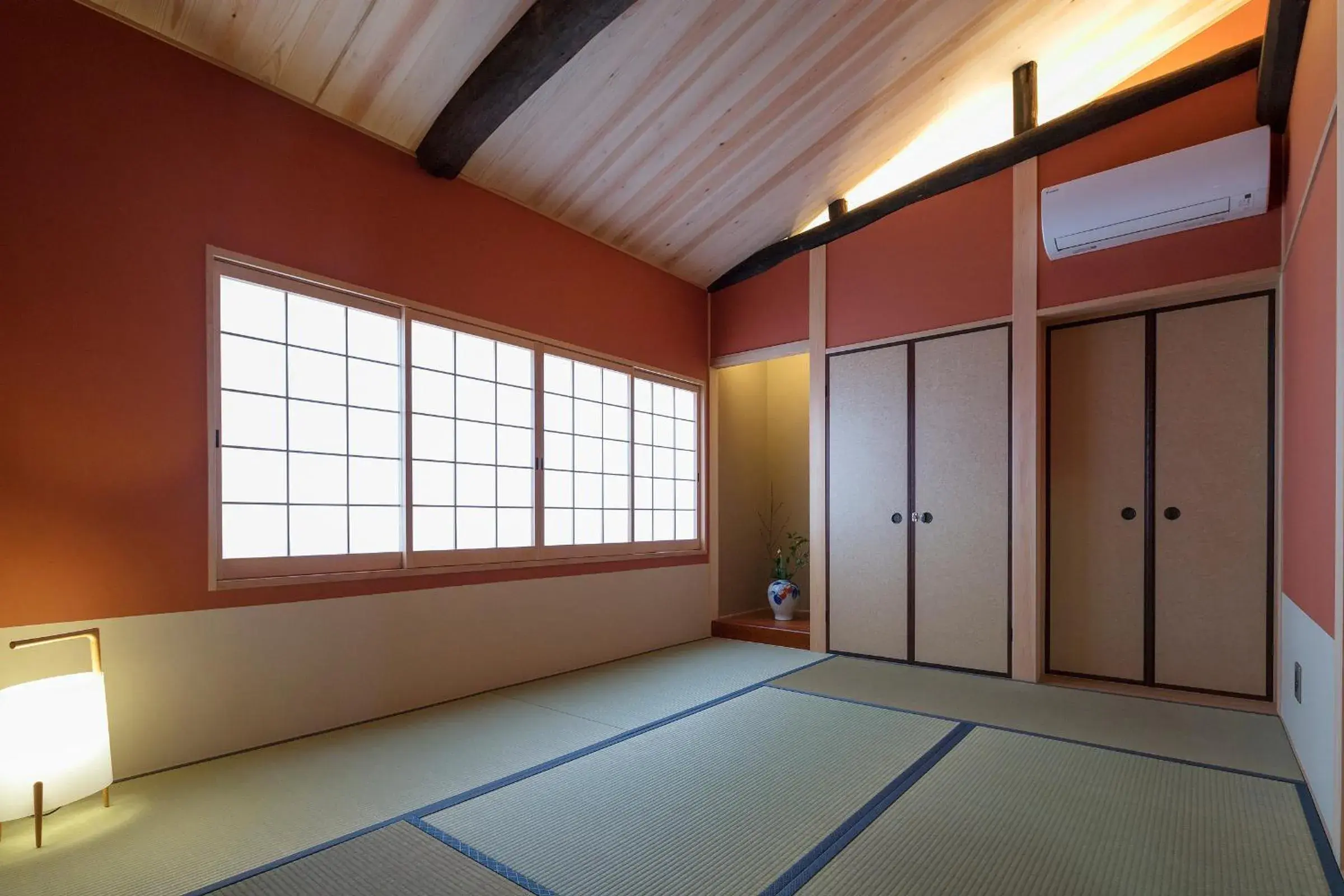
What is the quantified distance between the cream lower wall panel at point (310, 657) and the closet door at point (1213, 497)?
126 inches

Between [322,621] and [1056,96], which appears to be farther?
[1056,96]

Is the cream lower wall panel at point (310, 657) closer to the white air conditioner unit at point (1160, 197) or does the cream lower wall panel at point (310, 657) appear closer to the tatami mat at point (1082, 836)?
the tatami mat at point (1082, 836)

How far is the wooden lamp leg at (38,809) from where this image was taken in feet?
6.60

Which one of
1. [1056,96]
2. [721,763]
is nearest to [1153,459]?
[1056,96]

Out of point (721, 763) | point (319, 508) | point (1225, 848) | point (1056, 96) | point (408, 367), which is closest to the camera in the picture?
point (1225, 848)

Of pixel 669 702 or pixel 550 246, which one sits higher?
pixel 550 246

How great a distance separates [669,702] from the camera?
11.5 feet

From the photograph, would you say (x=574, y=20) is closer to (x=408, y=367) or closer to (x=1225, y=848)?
(x=408, y=367)

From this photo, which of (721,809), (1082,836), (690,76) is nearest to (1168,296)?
(690,76)

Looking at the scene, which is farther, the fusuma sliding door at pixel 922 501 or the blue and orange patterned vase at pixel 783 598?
the blue and orange patterned vase at pixel 783 598

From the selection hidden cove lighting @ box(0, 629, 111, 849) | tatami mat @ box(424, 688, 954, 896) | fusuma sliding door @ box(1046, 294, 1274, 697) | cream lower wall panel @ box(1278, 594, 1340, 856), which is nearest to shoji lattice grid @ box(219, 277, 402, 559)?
hidden cove lighting @ box(0, 629, 111, 849)

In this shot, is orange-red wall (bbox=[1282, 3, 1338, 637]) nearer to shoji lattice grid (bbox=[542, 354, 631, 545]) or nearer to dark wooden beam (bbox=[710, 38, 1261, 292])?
dark wooden beam (bbox=[710, 38, 1261, 292])

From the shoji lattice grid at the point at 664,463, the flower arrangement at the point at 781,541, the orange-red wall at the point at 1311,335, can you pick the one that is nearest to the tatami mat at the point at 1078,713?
the orange-red wall at the point at 1311,335

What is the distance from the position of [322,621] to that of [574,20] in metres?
2.71
